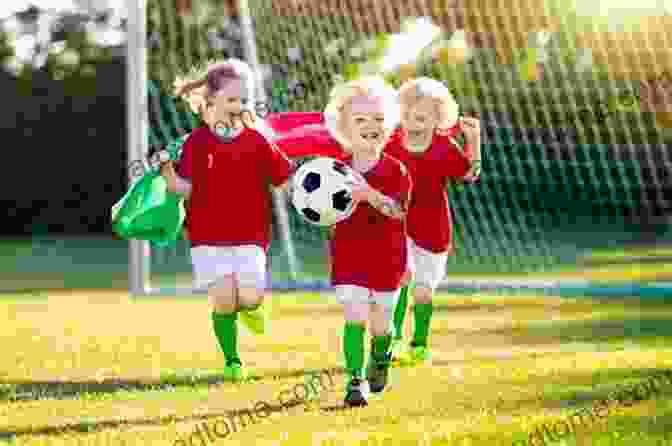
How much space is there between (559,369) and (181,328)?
3.25 metres

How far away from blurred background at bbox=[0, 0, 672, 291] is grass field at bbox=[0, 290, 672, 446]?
170 inches

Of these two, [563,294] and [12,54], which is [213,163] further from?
[12,54]

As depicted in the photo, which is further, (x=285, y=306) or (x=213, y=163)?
(x=285, y=306)

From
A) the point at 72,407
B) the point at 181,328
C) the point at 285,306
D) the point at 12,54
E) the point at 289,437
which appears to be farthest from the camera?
the point at 12,54

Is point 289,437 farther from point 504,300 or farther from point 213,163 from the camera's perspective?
point 504,300

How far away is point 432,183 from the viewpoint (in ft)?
24.1

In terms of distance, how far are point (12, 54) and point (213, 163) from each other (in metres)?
20.5

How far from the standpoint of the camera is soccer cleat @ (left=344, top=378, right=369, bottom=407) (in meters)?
5.67

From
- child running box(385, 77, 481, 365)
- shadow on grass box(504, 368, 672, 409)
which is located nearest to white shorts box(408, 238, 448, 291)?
child running box(385, 77, 481, 365)

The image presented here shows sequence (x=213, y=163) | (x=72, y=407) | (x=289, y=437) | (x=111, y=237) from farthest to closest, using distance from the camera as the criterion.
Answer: (x=111, y=237) < (x=213, y=163) < (x=72, y=407) < (x=289, y=437)

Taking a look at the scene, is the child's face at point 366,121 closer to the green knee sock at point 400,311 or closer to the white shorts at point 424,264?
the white shorts at point 424,264

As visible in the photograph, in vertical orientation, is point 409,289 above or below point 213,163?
below

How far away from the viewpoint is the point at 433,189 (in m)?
7.38

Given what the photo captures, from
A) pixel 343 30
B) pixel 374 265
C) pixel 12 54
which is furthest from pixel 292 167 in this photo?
pixel 12 54
